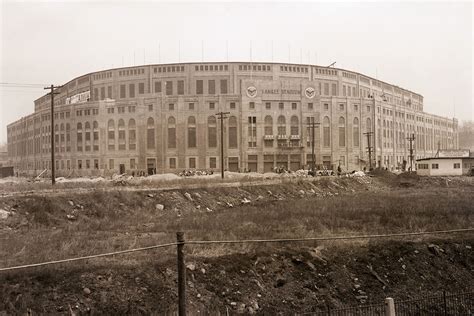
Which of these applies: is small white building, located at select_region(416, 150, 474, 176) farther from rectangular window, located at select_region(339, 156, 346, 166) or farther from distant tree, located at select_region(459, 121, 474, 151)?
distant tree, located at select_region(459, 121, 474, 151)

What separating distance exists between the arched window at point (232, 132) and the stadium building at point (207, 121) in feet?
0.58

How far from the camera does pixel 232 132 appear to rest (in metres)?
72.0

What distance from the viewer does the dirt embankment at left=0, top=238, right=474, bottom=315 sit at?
1005 centimetres

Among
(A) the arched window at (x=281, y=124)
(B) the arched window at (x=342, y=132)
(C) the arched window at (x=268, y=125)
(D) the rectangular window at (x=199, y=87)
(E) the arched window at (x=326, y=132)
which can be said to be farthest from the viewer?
(B) the arched window at (x=342, y=132)

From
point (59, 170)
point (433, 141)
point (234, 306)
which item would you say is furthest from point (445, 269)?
point (433, 141)

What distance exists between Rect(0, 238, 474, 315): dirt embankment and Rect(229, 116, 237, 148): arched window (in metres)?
56.7

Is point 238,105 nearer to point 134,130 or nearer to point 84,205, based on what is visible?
point 134,130

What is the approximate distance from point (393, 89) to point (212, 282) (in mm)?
106786

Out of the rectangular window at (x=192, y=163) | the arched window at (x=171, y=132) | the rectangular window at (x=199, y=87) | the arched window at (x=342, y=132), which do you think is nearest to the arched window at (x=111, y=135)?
the arched window at (x=171, y=132)

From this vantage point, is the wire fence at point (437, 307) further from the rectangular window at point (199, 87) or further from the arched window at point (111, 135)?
the rectangular window at point (199, 87)

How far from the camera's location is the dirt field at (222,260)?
34.0 ft

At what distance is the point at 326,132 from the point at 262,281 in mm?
67399

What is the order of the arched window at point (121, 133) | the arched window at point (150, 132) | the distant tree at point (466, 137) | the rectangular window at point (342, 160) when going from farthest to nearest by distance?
the distant tree at point (466, 137) < the rectangular window at point (342, 160) < the arched window at point (121, 133) < the arched window at point (150, 132)

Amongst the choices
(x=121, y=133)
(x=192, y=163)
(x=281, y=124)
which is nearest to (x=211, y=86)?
(x=281, y=124)
